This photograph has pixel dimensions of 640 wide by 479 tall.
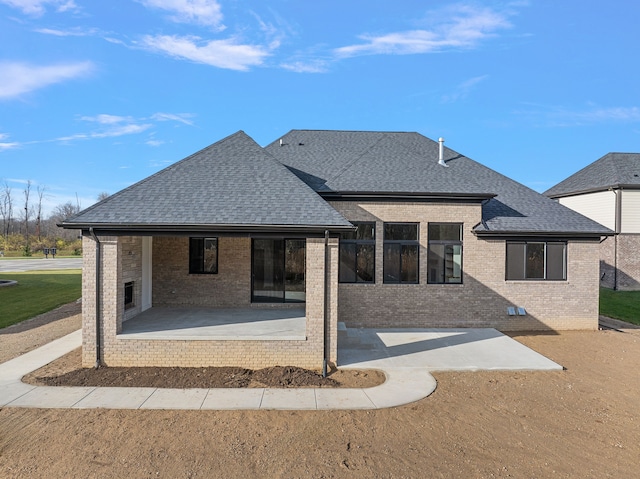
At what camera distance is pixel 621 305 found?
17.0 metres

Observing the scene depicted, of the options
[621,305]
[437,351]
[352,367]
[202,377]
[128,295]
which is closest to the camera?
[202,377]

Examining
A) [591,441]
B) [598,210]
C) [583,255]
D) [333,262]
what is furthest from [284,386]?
[598,210]

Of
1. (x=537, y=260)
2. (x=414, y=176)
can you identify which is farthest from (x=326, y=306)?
(x=537, y=260)

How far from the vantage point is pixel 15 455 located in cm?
497

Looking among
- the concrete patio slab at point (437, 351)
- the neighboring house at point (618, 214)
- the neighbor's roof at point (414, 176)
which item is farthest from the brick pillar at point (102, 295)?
the neighboring house at point (618, 214)

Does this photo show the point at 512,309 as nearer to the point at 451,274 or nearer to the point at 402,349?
the point at 451,274

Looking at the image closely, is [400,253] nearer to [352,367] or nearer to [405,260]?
[405,260]

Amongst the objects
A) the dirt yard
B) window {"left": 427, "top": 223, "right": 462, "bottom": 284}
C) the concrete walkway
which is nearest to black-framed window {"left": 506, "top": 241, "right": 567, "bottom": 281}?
window {"left": 427, "top": 223, "right": 462, "bottom": 284}

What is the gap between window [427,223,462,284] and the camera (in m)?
12.4

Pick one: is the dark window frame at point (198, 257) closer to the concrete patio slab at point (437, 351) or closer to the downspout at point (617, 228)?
the concrete patio slab at point (437, 351)

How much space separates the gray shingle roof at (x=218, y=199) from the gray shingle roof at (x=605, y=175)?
21794 millimetres

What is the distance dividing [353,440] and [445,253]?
8307mm

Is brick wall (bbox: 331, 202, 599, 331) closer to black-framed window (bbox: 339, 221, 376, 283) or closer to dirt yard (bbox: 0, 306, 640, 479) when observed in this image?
black-framed window (bbox: 339, 221, 376, 283)

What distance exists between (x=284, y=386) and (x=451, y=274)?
748 centimetres
